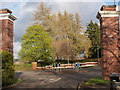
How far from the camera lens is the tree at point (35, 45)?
33156 millimetres

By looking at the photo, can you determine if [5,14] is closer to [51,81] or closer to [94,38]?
[51,81]

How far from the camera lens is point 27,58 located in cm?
3344

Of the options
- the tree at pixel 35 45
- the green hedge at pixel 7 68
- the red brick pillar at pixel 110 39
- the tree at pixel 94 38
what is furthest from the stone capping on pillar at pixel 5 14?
the tree at pixel 94 38

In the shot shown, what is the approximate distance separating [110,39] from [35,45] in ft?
71.0

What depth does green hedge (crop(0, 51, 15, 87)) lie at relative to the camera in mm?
12742

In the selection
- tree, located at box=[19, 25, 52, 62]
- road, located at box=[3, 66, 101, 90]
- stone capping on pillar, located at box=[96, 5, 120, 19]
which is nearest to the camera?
road, located at box=[3, 66, 101, 90]

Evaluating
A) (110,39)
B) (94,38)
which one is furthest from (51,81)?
(94,38)

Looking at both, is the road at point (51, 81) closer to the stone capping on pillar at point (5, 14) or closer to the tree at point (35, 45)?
the stone capping on pillar at point (5, 14)

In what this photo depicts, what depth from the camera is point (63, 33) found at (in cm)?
3672

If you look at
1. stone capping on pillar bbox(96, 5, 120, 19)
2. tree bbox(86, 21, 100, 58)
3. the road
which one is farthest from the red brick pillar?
tree bbox(86, 21, 100, 58)

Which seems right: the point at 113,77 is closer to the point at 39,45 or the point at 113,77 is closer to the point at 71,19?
the point at 39,45

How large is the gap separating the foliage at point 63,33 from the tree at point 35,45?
2202 mm

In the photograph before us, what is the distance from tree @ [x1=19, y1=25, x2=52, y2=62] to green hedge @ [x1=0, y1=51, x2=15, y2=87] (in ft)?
62.9

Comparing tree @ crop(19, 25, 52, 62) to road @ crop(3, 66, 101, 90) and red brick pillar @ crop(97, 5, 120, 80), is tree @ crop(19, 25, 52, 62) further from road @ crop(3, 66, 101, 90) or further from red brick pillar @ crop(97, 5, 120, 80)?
red brick pillar @ crop(97, 5, 120, 80)
